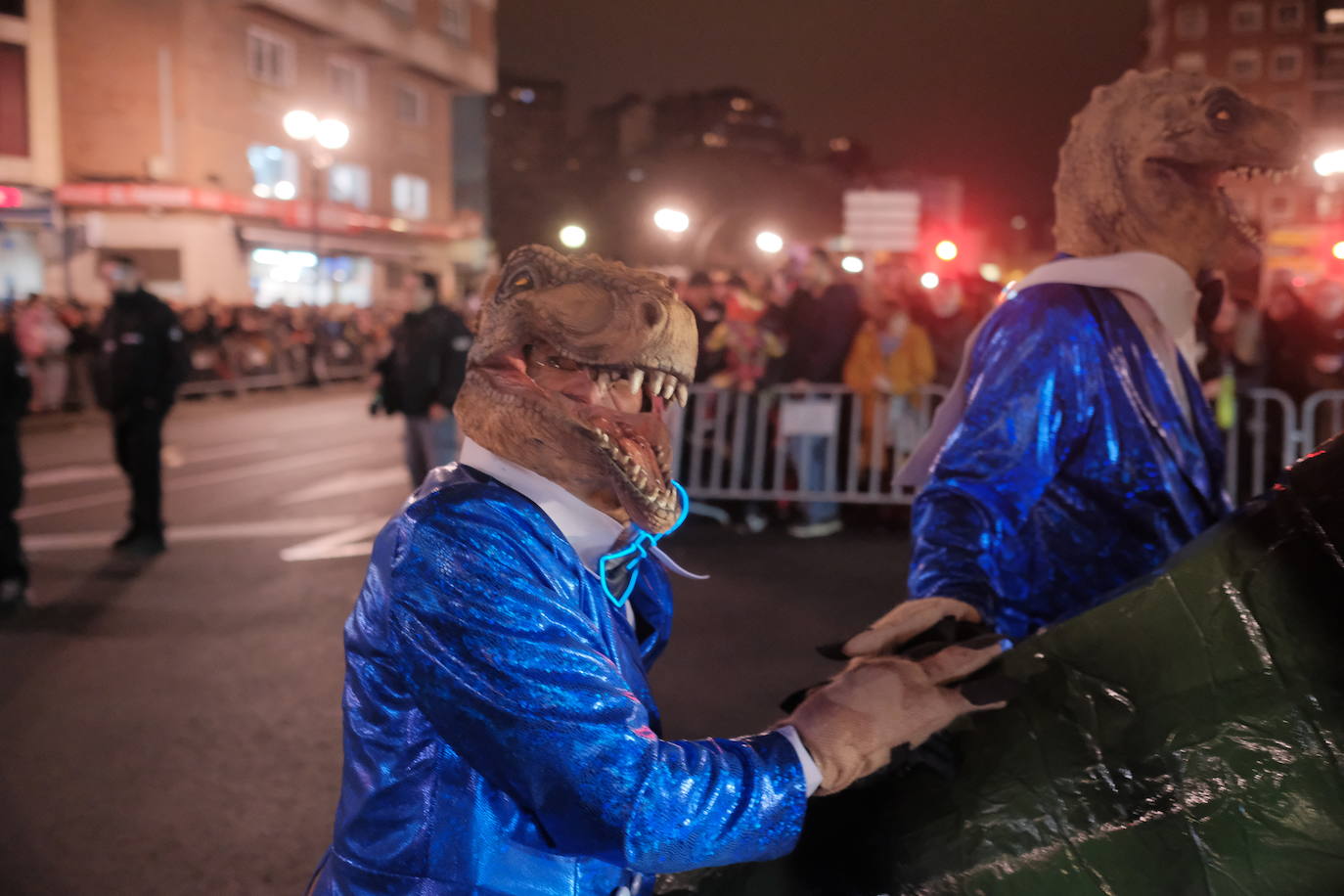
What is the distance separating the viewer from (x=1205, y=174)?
2.31m

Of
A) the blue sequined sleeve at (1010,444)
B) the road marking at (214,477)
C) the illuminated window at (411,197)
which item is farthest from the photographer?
the illuminated window at (411,197)

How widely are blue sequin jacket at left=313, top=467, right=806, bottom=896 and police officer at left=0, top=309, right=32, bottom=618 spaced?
19.8 feet

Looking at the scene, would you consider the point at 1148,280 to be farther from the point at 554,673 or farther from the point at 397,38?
the point at 397,38

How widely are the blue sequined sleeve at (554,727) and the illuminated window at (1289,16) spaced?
68941 millimetres

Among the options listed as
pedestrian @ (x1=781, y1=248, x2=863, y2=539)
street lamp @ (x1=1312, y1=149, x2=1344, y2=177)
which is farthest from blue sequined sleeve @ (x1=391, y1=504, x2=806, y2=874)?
street lamp @ (x1=1312, y1=149, x2=1344, y2=177)

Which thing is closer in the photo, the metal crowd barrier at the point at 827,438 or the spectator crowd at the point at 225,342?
the metal crowd barrier at the point at 827,438

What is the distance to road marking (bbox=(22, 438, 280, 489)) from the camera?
10742 mm

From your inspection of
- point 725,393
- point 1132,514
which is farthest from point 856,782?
point 725,393

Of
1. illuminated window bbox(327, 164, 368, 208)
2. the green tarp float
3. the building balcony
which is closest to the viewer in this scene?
the green tarp float

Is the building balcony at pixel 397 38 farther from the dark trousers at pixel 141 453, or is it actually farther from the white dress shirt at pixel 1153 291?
the white dress shirt at pixel 1153 291

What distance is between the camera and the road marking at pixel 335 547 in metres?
7.68

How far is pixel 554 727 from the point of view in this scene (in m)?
1.29

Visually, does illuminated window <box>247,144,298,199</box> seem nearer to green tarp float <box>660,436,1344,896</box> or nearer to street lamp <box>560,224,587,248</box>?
street lamp <box>560,224,587,248</box>

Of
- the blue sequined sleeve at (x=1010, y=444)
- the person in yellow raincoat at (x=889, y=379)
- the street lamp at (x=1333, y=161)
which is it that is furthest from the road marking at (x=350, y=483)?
the street lamp at (x=1333, y=161)
